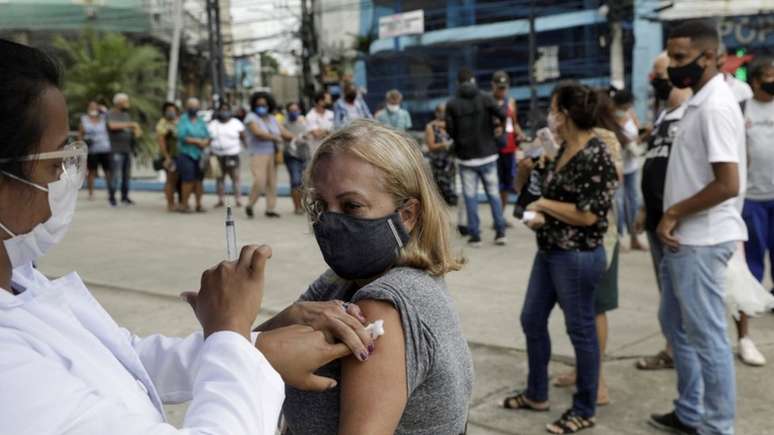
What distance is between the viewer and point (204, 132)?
454 inches

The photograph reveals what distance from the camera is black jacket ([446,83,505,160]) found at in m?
8.28

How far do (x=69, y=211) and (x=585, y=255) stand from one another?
2.73 metres

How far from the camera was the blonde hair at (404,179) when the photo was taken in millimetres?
1727

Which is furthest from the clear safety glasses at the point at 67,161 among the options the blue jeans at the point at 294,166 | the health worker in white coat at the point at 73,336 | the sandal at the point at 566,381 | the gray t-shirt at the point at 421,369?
the blue jeans at the point at 294,166

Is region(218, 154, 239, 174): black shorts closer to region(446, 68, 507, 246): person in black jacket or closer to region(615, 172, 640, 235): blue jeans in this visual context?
region(446, 68, 507, 246): person in black jacket

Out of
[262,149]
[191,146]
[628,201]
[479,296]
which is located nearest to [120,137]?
[191,146]

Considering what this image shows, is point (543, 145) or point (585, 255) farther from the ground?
point (543, 145)

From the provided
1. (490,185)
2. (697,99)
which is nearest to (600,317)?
(697,99)

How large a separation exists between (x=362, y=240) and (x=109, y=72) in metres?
29.1

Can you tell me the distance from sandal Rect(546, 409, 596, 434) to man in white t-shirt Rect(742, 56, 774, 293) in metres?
2.11

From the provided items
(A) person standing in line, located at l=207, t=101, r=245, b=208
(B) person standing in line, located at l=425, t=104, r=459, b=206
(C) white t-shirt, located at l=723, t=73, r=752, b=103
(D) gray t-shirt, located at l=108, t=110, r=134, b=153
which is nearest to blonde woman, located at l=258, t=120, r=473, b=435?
(C) white t-shirt, located at l=723, t=73, r=752, b=103

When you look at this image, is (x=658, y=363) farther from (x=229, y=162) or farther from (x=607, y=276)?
(x=229, y=162)

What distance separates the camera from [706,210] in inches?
132

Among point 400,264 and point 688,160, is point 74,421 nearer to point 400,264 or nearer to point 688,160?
point 400,264
